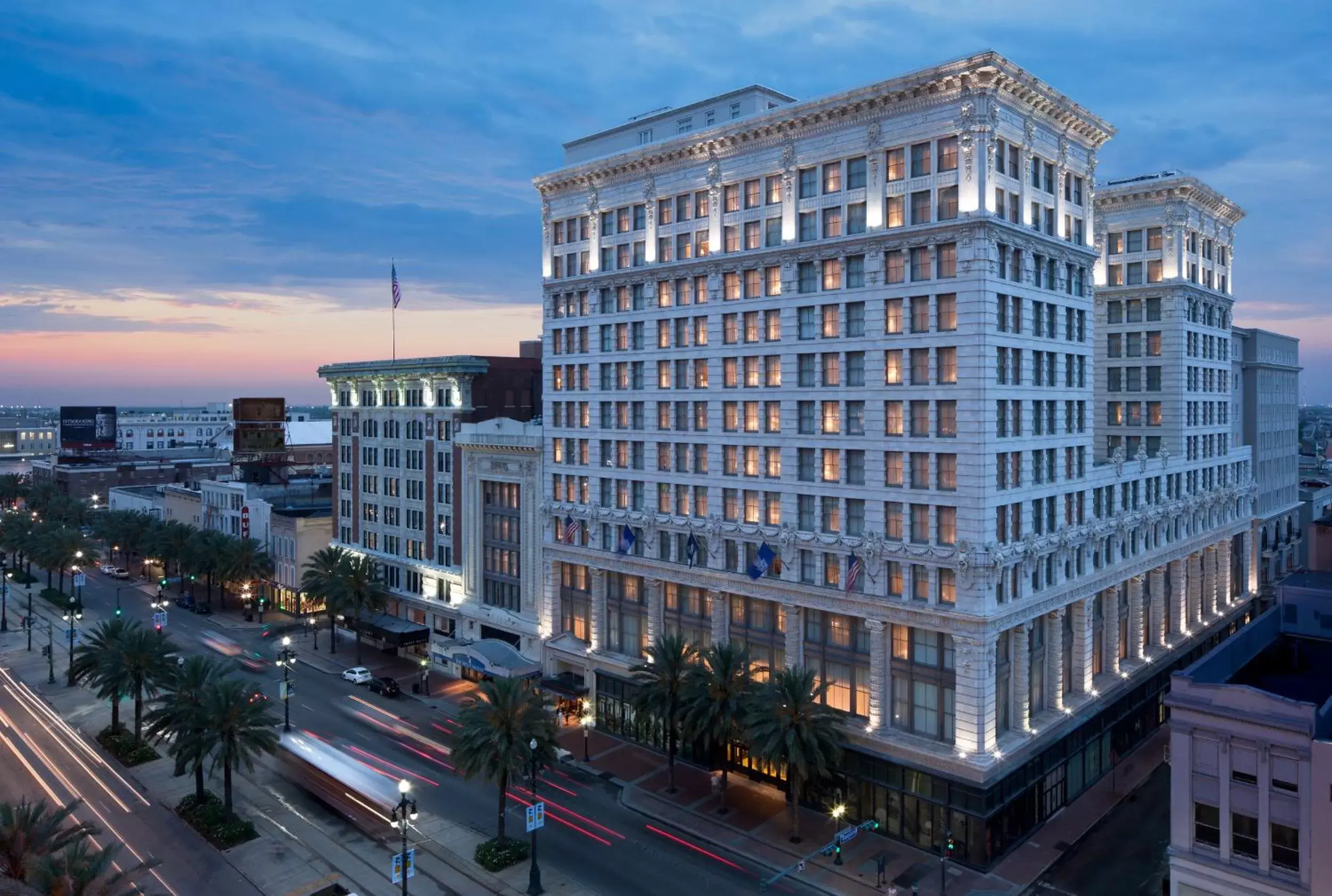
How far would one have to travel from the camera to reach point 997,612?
45.1m

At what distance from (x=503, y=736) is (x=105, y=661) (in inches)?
1105

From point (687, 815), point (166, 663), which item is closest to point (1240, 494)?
point (687, 815)

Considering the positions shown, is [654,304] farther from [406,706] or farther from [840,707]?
[406,706]

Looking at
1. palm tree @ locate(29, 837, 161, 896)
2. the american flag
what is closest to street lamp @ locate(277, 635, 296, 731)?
palm tree @ locate(29, 837, 161, 896)

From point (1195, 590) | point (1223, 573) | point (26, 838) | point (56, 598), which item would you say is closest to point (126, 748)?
point (26, 838)

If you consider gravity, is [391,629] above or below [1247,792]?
below

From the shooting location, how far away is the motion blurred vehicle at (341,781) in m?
48.8

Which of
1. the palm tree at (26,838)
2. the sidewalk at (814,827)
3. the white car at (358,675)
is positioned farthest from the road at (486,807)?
the palm tree at (26,838)

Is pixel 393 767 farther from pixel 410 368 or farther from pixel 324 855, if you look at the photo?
pixel 410 368

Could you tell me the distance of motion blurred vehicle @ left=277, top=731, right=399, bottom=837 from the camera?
4878cm

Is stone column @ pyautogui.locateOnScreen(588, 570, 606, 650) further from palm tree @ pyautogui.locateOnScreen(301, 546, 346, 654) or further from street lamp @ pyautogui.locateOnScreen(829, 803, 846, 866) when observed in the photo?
palm tree @ pyautogui.locateOnScreen(301, 546, 346, 654)

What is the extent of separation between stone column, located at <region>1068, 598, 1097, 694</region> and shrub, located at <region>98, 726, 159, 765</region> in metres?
57.0

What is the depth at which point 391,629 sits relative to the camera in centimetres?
7756

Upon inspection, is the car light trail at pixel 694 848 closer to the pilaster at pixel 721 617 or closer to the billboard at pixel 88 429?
the pilaster at pixel 721 617
